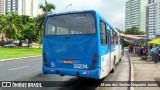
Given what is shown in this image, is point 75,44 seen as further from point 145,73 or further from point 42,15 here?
point 42,15

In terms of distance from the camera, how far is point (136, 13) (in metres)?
130

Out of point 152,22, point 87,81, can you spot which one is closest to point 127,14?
point 152,22

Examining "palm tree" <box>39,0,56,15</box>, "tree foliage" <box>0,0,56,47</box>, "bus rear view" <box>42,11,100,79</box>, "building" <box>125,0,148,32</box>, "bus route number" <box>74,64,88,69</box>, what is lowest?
"bus route number" <box>74,64,88,69</box>

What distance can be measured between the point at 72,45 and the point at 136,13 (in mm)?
124916

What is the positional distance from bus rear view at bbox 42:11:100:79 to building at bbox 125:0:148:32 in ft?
389

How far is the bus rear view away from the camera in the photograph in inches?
377

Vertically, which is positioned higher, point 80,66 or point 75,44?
point 75,44

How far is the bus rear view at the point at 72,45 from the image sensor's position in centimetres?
957

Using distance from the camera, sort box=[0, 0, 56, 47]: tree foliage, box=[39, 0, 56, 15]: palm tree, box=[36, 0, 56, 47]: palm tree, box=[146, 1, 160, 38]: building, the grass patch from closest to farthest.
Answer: the grass patch, box=[36, 0, 56, 47]: palm tree, box=[0, 0, 56, 47]: tree foliage, box=[39, 0, 56, 15]: palm tree, box=[146, 1, 160, 38]: building

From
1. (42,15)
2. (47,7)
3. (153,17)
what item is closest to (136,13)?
(153,17)

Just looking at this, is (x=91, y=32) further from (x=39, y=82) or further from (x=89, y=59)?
(x=39, y=82)

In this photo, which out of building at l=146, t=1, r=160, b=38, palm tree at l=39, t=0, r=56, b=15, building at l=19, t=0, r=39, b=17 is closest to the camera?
palm tree at l=39, t=0, r=56, b=15

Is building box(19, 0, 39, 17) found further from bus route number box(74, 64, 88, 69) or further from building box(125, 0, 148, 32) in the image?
bus route number box(74, 64, 88, 69)

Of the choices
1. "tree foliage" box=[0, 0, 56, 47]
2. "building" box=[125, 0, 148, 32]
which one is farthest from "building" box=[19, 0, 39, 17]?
"building" box=[125, 0, 148, 32]
